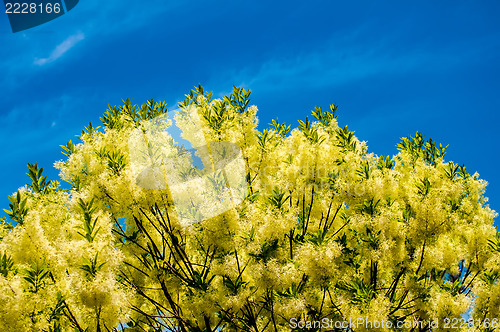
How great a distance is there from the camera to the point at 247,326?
763 cm

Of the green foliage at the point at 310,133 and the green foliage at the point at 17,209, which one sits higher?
the green foliage at the point at 310,133

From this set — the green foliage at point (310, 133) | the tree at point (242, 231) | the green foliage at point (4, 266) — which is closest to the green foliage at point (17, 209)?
the tree at point (242, 231)

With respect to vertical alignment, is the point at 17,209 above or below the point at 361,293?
above

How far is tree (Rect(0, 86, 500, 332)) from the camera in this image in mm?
6215

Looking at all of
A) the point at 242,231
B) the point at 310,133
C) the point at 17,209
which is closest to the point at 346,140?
the point at 310,133

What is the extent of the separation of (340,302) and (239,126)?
4381mm

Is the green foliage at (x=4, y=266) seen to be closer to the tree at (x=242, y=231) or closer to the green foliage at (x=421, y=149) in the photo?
the tree at (x=242, y=231)

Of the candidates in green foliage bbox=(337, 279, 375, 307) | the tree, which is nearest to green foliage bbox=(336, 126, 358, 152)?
the tree

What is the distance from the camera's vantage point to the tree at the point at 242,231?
621cm

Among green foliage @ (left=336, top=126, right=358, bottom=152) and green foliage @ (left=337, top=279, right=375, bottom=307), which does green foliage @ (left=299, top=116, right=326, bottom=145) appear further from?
green foliage @ (left=337, top=279, right=375, bottom=307)

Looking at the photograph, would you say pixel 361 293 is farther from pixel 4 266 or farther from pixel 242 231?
pixel 4 266

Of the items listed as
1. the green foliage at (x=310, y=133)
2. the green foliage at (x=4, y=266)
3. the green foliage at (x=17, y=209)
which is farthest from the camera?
the green foliage at (x=310, y=133)

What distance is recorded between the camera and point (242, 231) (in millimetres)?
7090

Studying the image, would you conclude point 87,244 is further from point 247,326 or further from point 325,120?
point 325,120
